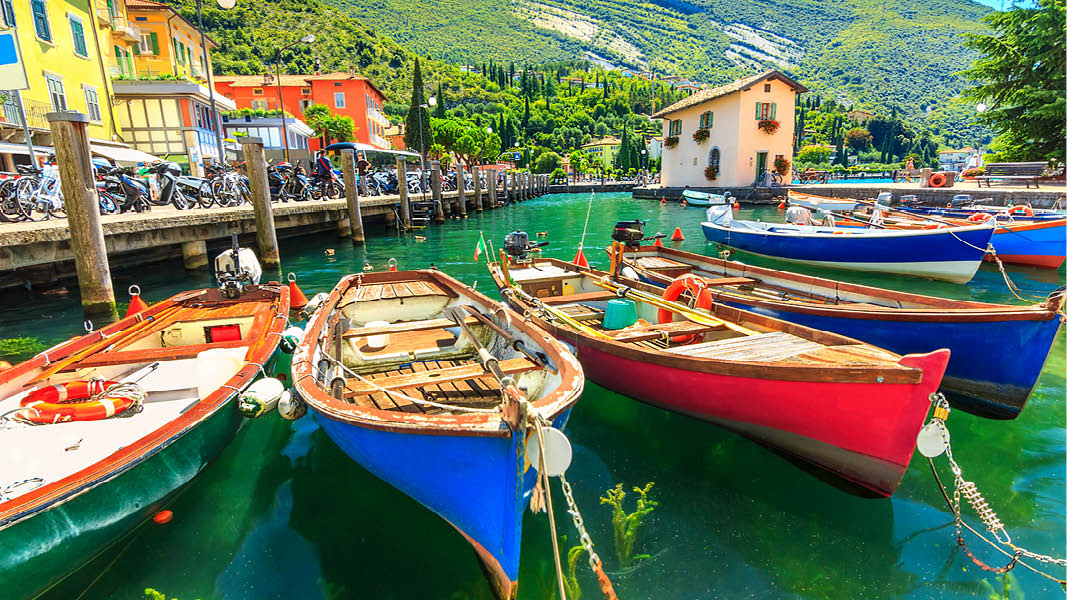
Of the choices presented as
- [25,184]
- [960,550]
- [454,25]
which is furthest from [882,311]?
[454,25]

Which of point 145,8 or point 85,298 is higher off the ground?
point 145,8

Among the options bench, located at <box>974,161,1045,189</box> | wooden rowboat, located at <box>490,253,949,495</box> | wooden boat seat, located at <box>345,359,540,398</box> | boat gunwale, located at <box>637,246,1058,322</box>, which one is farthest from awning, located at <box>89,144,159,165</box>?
bench, located at <box>974,161,1045,189</box>

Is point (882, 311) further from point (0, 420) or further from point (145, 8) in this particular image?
point (145, 8)

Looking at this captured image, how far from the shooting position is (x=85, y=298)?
352 inches

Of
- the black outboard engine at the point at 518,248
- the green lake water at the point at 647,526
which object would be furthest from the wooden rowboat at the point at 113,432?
the black outboard engine at the point at 518,248

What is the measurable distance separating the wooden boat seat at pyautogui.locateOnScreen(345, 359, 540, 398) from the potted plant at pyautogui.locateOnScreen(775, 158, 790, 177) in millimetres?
44441

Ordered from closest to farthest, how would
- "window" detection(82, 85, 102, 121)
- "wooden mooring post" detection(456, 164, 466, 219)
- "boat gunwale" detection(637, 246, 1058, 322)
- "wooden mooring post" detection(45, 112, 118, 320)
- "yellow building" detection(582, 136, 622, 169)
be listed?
"boat gunwale" detection(637, 246, 1058, 322) → "wooden mooring post" detection(45, 112, 118, 320) → "window" detection(82, 85, 102, 121) → "wooden mooring post" detection(456, 164, 466, 219) → "yellow building" detection(582, 136, 622, 169)

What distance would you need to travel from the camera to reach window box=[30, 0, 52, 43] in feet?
61.8

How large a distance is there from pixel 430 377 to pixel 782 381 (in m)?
2.88

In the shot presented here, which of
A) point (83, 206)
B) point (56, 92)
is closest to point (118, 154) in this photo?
point (56, 92)

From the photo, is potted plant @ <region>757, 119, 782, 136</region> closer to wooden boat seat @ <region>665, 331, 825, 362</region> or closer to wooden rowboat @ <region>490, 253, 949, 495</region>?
wooden rowboat @ <region>490, 253, 949, 495</region>

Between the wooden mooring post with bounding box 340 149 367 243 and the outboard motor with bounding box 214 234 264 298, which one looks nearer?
the outboard motor with bounding box 214 234 264 298

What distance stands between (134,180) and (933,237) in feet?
61.6

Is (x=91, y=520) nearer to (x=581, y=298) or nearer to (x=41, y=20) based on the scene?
(x=581, y=298)
